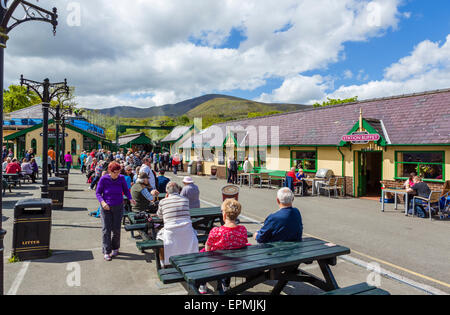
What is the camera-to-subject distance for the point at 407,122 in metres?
14.8

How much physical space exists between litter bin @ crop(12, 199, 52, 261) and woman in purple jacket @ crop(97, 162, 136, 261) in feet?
3.53

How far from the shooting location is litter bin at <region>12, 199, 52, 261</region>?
5926mm

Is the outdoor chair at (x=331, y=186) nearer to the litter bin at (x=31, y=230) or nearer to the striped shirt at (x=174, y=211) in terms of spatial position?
the striped shirt at (x=174, y=211)

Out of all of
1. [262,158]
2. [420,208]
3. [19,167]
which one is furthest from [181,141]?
[420,208]

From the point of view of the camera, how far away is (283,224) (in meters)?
4.66

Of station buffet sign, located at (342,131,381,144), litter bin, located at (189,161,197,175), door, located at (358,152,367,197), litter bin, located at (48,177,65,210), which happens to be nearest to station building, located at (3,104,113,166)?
litter bin, located at (189,161,197,175)

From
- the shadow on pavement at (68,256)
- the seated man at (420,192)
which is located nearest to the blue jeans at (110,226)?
the shadow on pavement at (68,256)

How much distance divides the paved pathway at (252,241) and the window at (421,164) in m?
3.56

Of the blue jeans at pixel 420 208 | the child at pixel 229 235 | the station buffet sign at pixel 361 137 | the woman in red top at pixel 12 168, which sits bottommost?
the blue jeans at pixel 420 208

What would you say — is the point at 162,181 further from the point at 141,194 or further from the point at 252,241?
the point at 252,241

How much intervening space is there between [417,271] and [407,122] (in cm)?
1091

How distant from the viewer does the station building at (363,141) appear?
1362 centimetres
